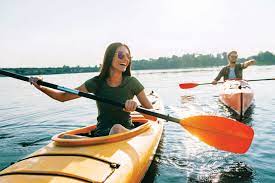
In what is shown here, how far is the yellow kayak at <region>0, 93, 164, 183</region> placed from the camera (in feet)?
9.84

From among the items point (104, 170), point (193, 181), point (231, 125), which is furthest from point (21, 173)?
point (231, 125)

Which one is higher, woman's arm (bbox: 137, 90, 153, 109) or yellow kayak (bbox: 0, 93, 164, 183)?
woman's arm (bbox: 137, 90, 153, 109)

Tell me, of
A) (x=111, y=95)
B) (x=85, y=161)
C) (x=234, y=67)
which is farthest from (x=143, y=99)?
(x=234, y=67)

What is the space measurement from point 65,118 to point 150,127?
7.24m

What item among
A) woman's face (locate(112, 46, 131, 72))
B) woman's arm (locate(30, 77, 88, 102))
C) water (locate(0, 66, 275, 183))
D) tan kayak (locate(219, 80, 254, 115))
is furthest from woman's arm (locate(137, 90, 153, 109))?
tan kayak (locate(219, 80, 254, 115))

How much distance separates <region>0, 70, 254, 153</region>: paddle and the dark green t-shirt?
39cm

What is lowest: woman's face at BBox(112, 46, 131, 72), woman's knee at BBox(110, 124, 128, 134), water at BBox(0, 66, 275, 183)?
water at BBox(0, 66, 275, 183)

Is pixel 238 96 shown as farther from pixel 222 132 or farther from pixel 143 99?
pixel 143 99

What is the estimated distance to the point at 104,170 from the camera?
3.21 meters

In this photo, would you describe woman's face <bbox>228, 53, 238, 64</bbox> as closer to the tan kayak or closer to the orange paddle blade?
the tan kayak

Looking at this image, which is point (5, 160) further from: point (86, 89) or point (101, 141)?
point (101, 141)

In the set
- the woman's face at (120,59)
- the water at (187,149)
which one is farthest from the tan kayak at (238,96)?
the woman's face at (120,59)

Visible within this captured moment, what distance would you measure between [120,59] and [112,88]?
0.47 m

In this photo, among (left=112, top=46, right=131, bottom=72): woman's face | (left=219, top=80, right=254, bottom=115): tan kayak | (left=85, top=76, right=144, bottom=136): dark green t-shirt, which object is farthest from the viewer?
(left=219, top=80, right=254, bottom=115): tan kayak
